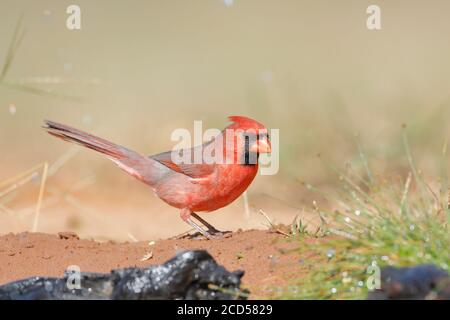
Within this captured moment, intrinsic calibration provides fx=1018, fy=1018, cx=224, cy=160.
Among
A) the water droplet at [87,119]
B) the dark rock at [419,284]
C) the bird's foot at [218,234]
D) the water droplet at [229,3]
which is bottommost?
the dark rock at [419,284]

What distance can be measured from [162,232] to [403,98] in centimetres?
329

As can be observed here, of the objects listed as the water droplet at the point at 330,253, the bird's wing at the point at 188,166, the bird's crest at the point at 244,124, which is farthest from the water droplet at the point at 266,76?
the water droplet at the point at 330,253

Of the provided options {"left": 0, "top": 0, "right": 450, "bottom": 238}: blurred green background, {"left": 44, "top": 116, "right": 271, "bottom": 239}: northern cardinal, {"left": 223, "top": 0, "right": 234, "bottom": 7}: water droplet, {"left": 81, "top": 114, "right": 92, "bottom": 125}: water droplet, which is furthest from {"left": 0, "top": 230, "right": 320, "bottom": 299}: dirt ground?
{"left": 223, "top": 0, "right": 234, "bottom": 7}: water droplet

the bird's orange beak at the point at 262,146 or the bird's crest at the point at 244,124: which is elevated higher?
the bird's crest at the point at 244,124

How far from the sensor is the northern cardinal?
20.6 ft

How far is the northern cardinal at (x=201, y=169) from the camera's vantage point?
6.28m

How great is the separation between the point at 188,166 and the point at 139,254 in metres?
0.87

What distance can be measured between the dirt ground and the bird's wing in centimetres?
45

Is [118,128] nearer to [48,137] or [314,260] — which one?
[48,137]

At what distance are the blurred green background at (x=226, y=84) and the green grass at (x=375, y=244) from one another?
2845 mm

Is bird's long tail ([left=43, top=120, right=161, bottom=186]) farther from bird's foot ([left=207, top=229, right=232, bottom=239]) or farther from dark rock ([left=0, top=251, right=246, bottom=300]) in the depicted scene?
dark rock ([left=0, top=251, right=246, bottom=300])

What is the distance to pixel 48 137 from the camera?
1102 cm

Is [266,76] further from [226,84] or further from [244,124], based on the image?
[244,124]

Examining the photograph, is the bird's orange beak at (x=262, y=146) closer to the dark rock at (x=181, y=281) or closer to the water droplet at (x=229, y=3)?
the dark rock at (x=181, y=281)
